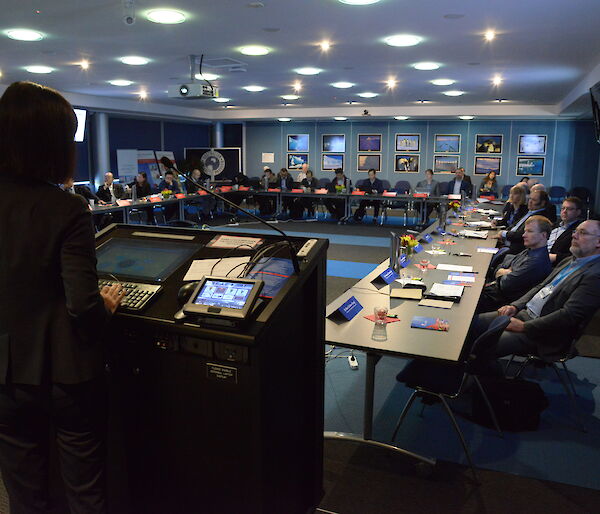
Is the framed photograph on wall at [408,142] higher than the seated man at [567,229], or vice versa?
the framed photograph on wall at [408,142]

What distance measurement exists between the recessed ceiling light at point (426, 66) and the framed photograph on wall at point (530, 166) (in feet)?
26.0

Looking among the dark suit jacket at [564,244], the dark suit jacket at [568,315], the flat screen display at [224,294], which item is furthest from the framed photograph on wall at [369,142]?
the flat screen display at [224,294]

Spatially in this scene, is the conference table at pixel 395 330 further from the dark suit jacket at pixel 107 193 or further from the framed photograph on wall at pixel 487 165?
the framed photograph on wall at pixel 487 165

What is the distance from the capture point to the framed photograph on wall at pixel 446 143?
15.2 m

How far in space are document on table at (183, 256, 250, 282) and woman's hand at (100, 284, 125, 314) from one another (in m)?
0.24

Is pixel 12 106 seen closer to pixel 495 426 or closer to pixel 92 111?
pixel 495 426

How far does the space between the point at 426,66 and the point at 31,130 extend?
7160 mm

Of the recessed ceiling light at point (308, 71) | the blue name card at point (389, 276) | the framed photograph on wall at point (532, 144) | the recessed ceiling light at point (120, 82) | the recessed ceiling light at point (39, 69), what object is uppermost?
the recessed ceiling light at point (120, 82)

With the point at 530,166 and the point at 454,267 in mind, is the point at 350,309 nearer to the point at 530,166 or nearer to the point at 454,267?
the point at 454,267

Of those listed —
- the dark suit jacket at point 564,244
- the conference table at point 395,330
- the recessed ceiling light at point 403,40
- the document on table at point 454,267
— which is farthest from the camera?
the recessed ceiling light at point 403,40

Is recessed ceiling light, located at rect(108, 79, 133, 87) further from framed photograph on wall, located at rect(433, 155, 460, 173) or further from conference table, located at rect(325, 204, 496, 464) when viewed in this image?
framed photograph on wall, located at rect(433, 155, 460, 173)

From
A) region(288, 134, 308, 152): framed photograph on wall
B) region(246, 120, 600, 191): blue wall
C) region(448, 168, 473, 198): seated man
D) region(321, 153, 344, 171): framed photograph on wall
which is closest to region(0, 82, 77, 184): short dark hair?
region(448, 168, 473, 198): seated man

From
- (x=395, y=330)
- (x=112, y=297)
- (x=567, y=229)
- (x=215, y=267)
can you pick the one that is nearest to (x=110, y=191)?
(x=567, y=229)

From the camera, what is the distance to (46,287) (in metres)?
1.48
